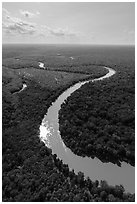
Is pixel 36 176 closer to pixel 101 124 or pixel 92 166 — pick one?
pixel 92 166

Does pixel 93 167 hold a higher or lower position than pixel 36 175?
lower

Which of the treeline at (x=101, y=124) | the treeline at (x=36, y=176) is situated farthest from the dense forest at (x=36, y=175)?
the treeline at (x=101, y=124)

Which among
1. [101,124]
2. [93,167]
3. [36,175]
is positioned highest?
[101,124]

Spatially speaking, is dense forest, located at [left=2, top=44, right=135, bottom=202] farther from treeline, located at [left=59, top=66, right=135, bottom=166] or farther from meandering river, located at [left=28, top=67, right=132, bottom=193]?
meandering river, located at [left=28, top=67, right=132, bottom=193]

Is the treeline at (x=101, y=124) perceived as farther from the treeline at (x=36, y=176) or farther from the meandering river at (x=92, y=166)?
the treeline at (x=36, y=176)

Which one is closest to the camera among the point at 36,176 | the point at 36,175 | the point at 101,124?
the point at 36,176

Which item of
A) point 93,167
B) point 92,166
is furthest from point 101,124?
point 93,167
